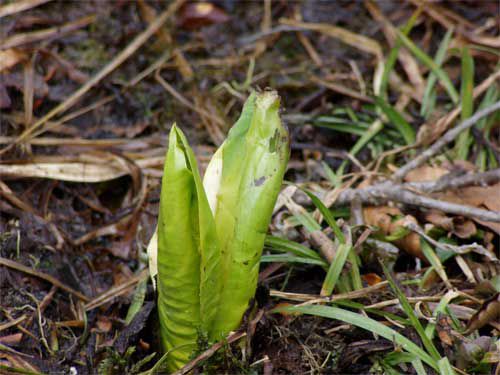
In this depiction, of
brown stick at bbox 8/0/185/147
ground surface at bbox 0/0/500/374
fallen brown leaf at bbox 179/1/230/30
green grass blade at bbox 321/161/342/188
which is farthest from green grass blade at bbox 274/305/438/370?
fallen brown leaf at bbox 179/1/230/30

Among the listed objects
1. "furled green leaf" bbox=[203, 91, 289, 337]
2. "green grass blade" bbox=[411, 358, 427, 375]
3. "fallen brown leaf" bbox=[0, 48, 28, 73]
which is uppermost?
"furled green leaf" bbox=[203, 91, 289, 337]

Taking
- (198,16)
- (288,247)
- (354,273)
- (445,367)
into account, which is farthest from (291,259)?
(198,16)

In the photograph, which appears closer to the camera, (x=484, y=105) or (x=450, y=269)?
(x=450, y=269)

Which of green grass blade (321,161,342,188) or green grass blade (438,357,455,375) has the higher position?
green grass blade (438,357,455,375)

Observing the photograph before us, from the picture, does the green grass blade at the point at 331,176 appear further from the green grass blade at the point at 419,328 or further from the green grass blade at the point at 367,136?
the green grass blade at the point at 419,328

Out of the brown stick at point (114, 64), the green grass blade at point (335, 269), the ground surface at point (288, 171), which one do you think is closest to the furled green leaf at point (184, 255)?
the ground surface at point (288, 171)

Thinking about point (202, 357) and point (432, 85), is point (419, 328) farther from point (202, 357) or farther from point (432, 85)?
point (432, 85)

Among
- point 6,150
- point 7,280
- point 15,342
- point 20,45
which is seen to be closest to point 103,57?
point 20,45

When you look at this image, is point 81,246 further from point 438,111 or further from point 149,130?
point 438,111

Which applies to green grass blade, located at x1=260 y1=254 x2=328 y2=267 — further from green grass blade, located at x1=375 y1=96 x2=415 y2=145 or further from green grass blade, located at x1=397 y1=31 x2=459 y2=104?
green grass blade, located at x1=397 y1=31 x2=459 y2=104
